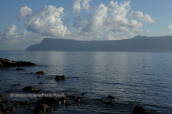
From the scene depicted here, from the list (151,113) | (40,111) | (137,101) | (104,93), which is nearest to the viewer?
(40,111)

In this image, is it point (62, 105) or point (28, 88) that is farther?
point (28, 88)

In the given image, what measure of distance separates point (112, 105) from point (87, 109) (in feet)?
13.3

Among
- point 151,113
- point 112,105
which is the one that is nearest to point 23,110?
point 112,105

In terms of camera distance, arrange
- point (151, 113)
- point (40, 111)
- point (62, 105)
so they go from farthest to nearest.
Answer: point (62, 105) < point (151, 113) < point (40, 111)

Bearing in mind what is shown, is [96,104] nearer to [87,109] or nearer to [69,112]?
[87,109]

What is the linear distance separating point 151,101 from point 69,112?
13.8 metres

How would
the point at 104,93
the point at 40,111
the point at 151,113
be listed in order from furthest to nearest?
the point at 104,93 < the point at 151,113 < the point at 40,111

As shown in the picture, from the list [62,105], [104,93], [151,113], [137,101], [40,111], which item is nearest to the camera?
[40,111]

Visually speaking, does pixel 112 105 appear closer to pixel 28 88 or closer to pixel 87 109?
pixel 87 109

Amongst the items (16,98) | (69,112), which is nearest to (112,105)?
(69,112)

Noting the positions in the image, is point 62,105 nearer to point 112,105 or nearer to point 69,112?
point 69,112

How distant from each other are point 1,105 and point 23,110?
3.56m

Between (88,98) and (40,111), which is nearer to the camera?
(40,111)

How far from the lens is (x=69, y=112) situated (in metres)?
20.2
